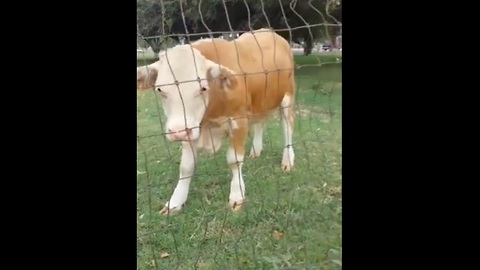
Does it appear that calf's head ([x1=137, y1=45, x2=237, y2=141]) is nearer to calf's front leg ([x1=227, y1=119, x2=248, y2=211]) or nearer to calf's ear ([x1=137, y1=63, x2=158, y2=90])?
calf's ear ([x1=137, y1=63, x2=158, y2=90])

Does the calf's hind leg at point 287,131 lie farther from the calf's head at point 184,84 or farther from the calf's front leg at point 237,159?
the calf's head at point 184,84

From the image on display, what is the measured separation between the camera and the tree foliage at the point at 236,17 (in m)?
1.32

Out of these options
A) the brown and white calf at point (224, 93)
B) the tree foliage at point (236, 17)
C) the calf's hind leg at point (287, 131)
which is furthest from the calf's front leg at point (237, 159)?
the tree foliage at point (236, 17)

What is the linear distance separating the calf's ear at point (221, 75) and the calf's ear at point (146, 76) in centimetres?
17

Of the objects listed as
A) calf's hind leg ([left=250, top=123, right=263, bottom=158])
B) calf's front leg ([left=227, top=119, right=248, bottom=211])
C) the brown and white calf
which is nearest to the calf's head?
the brown and white calf

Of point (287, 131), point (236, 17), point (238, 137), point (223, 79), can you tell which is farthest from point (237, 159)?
point (236, 17)

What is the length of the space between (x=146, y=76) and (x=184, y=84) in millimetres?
163

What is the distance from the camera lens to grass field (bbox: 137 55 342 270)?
5.08 feet

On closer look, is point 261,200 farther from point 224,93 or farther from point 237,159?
point 224,93
